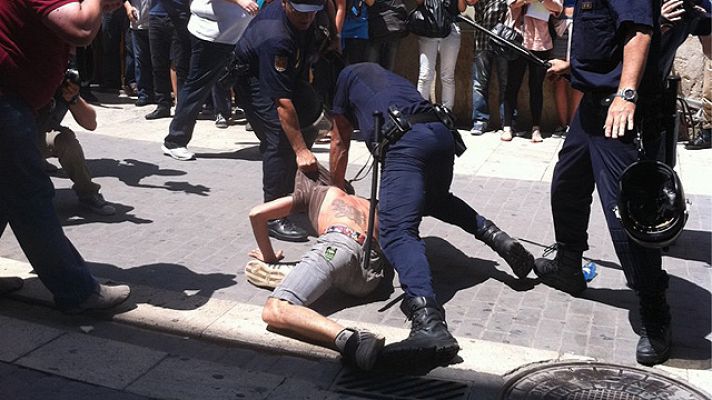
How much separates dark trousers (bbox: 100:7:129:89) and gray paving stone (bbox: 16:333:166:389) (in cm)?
798

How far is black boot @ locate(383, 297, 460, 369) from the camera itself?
14.4ft

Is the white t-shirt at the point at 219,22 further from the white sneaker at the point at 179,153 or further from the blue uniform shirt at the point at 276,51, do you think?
the blue uniform shirt at the point at 276,51

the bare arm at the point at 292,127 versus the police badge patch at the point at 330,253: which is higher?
the bare arm at the point at 292,127

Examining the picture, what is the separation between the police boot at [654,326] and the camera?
452 cm

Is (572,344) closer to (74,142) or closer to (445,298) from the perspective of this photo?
(445,298)

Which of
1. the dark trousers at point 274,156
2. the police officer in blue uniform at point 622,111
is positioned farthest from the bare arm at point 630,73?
the dark trousers at point 274,156

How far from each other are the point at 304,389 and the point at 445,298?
4.41ft

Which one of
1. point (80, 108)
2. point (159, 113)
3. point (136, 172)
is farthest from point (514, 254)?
point (159, 113)

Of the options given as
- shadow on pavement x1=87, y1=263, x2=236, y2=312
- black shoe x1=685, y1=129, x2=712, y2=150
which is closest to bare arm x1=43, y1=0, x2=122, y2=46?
shadow on pavement x1=87, y1=263, x2=236, y2=312

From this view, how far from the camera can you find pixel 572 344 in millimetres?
4750

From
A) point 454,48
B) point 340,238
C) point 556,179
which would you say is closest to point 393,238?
point 340,238

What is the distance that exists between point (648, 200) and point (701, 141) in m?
4.73

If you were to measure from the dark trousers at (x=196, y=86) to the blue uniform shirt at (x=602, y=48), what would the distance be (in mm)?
4578

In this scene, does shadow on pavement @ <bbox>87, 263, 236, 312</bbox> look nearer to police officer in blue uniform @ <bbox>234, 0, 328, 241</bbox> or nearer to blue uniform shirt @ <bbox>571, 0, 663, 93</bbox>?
police officer in blue uniform @ <bbox>234, 0, 328, 241</bbox>
